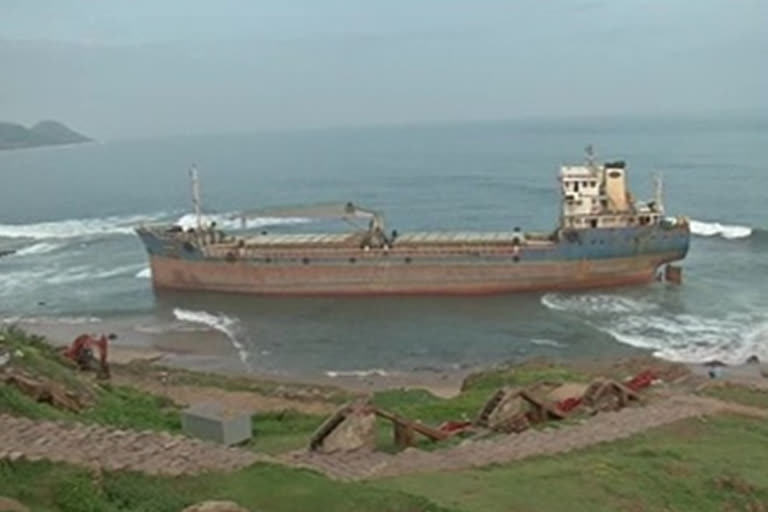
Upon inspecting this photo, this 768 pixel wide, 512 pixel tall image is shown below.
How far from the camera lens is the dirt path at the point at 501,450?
14414 millimetres

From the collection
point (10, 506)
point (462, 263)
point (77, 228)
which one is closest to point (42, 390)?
point (10, 506)

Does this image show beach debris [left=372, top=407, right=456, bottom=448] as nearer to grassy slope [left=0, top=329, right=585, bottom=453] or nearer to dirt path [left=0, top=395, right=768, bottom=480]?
grassy slope [left=0, top=329, right=585, bottom=453]

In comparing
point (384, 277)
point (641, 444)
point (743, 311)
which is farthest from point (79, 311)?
point (641, 444)

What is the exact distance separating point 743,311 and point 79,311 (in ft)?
115

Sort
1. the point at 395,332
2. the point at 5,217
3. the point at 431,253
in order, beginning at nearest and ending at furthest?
the point at 395,332 < the point at 431,253 < the point at 5,217

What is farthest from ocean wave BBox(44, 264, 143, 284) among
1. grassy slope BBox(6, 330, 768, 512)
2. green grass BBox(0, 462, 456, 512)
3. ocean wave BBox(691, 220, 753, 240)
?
green grass BBox(0, 462, 456, 512)

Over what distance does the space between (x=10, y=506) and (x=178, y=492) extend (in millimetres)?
2492

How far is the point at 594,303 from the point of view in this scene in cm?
4800

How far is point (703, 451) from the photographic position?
52.8 feet

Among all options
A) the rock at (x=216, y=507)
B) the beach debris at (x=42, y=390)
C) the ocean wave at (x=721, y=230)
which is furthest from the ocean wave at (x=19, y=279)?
the rock at (x=216, y=507)

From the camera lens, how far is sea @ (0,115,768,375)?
133ft

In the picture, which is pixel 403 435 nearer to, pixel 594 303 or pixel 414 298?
pixel 594 303

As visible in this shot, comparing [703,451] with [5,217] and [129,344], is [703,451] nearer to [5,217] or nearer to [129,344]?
[129,344]

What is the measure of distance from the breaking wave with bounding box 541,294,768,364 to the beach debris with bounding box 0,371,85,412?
25288 mm
